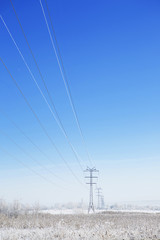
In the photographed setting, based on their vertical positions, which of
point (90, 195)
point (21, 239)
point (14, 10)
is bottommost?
point (21, 239)

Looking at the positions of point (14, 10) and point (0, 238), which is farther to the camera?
point (0, 238)

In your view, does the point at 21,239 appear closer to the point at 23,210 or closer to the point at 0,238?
the point at 0,238

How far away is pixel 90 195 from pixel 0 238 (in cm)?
4507

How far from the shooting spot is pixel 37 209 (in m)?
39.8

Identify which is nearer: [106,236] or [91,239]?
[91,239]

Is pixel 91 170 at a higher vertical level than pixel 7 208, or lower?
higher

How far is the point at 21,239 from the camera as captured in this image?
31.9 feet

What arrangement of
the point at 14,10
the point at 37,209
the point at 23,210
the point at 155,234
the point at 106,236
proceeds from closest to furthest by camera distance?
1. the point at 14,10
2. the point at 106,236
3. the point at 155,234
4. the point at 23,210
5. the point at 37,209

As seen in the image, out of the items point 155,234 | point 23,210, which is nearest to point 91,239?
point 155,234

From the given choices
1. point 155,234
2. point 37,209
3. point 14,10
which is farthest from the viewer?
point 37,209

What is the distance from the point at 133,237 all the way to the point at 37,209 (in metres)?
32.0

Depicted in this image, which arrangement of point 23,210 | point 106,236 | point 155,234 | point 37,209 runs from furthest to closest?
point 37,209, point 23,210, point 155,234, point 106,236

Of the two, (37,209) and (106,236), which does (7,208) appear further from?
(106,236)

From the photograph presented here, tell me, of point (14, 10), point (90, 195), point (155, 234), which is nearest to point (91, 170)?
point (90, 195)
